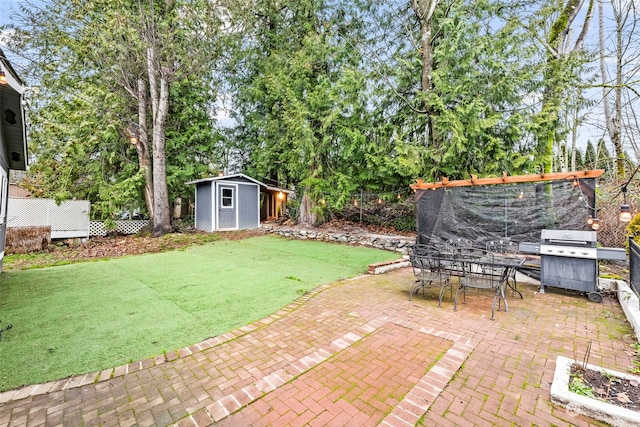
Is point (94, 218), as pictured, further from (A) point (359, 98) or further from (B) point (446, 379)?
(B) point (446, 379)

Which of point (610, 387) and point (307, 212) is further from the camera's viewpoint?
point (307, 212)

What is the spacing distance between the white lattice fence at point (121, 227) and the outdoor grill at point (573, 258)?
49.2 ft

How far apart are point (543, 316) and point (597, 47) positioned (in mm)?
11065

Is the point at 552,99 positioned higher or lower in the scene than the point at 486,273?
higher

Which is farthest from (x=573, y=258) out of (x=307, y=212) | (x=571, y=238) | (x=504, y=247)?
(x=307, y=212)

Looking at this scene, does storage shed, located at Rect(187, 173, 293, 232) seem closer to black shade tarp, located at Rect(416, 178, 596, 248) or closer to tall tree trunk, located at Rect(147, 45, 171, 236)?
tall tree trunk, located at Rect(147, 45, 171, 236)

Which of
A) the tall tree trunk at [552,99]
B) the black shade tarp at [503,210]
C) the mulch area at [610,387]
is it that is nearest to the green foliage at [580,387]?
the mulch area at [610,387]

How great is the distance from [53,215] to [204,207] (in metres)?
5.58

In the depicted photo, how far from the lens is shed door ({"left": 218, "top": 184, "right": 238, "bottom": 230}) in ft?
46.5

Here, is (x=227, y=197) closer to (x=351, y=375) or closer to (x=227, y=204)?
(x=227, y=204)

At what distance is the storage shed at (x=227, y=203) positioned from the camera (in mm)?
13992

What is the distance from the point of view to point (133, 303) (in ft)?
14.2

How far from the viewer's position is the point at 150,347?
3010 mm

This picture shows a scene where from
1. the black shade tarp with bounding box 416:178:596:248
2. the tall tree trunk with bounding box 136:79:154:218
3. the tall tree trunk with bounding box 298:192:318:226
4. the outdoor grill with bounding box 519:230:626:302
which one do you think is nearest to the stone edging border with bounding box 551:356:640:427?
the outdoor grill with bounding box 519:230:626:302
